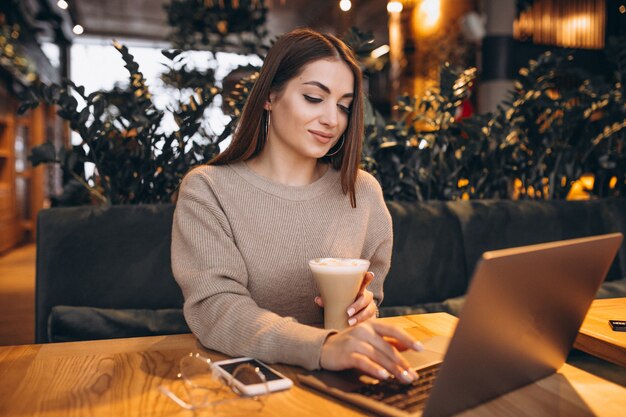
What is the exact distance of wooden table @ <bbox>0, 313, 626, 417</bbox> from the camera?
0.88 meters

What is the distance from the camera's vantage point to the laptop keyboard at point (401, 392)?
86cm

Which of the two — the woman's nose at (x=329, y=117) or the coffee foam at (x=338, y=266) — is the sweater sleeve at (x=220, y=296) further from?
the woman's nose at (x=329, y=117)

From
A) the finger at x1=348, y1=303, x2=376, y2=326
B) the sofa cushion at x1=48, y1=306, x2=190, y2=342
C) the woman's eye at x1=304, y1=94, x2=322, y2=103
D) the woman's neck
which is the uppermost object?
the woman's eye at x1=304, y1=94, x2=322, y2=103

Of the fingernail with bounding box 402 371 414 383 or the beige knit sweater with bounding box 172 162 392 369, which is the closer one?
the fingernail with bounding box 402 371 414 383

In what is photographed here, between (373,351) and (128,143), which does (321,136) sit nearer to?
(373,351)

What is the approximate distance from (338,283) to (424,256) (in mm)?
1478

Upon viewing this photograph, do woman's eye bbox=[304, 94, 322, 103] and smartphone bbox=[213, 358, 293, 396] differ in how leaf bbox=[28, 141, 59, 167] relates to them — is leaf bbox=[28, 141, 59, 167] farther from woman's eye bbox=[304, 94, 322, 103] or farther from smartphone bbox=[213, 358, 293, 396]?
smartphone bbox=[213, 358, 293, 396]

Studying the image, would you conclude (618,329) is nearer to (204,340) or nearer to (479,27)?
(204,340)

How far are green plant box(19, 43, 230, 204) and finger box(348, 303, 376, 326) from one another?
1407mm

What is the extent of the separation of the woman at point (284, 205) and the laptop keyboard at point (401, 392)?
1.09 ft

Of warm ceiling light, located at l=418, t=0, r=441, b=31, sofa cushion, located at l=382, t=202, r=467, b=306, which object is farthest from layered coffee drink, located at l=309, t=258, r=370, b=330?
warm ceiling light, located at l=418, t=0, r=441, b=31

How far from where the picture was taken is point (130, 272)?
217 centimetres

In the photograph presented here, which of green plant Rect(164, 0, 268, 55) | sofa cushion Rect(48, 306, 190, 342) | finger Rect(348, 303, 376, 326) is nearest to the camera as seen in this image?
finger Rect(348, 303, 376, 326)

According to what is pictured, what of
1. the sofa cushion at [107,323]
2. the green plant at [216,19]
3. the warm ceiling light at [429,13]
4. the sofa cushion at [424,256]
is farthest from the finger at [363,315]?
the warm ceiling light at [429,13]
